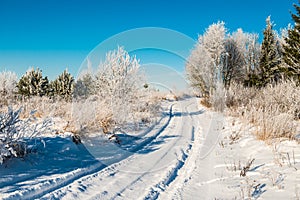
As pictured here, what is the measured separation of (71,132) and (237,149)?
4046 millimetres

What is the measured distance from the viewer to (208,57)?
20.7m

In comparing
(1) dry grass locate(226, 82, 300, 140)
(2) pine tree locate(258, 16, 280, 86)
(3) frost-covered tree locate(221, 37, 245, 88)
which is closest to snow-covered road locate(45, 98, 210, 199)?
(1) dry grass locate(226, 82, 300, 140)

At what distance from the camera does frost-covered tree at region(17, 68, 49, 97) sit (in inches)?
944

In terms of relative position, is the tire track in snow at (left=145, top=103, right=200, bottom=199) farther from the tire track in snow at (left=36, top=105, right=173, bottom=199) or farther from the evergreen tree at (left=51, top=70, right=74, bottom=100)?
the evergreen tree at (left=51, top=70, right=74, bottom=100)

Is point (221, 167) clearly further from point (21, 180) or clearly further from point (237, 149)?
point (21, 180)

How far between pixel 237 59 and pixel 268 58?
2941 mm

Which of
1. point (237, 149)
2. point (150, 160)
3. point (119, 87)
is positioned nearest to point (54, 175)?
point (150, 160)

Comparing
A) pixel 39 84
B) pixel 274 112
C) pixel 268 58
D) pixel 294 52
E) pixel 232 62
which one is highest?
pixel 268 58

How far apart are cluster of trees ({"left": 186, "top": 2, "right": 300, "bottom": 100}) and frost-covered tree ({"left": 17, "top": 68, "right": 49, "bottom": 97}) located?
15.2m

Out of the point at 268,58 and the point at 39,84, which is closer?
the point at 268,58

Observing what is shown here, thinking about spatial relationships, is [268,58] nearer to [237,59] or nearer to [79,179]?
[237,59]

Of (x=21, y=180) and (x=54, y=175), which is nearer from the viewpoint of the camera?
(x=21, y=180)

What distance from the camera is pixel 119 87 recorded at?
1058 cm

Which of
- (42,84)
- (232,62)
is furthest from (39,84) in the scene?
(232,62)
